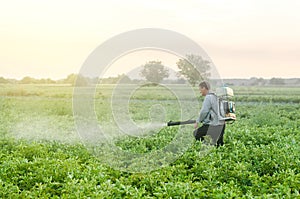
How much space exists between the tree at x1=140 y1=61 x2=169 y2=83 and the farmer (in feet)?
2.50

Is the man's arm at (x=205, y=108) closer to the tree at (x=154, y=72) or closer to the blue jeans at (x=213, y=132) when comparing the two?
the blue jeans at (x=213, y=132)

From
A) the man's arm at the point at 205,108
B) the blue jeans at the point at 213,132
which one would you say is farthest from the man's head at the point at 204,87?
the blue jeans at the point at 213,132

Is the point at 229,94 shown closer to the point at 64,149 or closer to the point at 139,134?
the point at 139,134

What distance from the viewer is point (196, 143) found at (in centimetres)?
736

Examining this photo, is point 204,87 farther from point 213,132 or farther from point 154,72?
point 154,72

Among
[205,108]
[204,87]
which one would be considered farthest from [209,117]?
[204,87]

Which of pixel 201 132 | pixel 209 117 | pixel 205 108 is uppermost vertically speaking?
pixel 205 108

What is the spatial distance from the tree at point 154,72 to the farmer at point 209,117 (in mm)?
762

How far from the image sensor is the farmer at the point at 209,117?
7449 mm

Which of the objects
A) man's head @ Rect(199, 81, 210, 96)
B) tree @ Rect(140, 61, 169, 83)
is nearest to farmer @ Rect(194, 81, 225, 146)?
man's head @ Rect(199, 81, 210, 96)

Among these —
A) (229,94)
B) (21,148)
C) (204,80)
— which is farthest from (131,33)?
(21,148)

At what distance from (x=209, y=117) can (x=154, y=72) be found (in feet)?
4.56

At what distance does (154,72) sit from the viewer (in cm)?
783

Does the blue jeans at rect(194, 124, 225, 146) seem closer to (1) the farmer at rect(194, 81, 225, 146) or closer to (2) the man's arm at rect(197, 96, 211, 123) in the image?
(1) the farmer at rect(194, 81, 225, 146)
